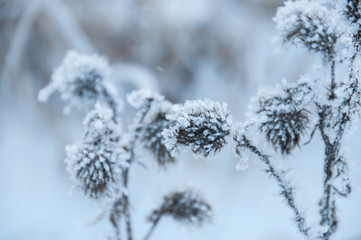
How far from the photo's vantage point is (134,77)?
3.81ft

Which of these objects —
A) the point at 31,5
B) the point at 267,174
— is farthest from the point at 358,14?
the point at 31,5

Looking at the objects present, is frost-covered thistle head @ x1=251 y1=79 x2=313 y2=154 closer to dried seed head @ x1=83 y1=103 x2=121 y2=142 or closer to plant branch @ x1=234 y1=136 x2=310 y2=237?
plant branch @ x1=234 y1=136 x2=310 y2=237

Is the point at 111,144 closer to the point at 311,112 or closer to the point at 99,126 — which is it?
the point at 99,126

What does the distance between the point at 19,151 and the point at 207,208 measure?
1093 mm

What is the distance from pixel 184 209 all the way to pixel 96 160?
163mm

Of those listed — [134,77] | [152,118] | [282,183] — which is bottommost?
[282,183]

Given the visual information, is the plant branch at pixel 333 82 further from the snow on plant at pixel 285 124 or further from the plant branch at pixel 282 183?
the plant branch at pixel 282 183

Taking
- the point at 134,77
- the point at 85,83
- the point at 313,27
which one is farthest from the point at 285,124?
the point at 134,77

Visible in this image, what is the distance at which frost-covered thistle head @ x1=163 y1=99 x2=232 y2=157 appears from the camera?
11.0 inches

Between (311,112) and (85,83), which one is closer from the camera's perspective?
(311,112)

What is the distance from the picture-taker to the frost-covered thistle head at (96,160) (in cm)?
33

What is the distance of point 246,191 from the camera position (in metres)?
0.96

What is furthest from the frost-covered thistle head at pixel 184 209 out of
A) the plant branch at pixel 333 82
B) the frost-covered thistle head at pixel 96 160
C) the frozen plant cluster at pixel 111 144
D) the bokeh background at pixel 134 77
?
the bokeh background at pixel 134 77

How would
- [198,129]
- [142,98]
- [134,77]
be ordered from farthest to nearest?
1. [134,77]
2. [142,98]
3. [198,129]
